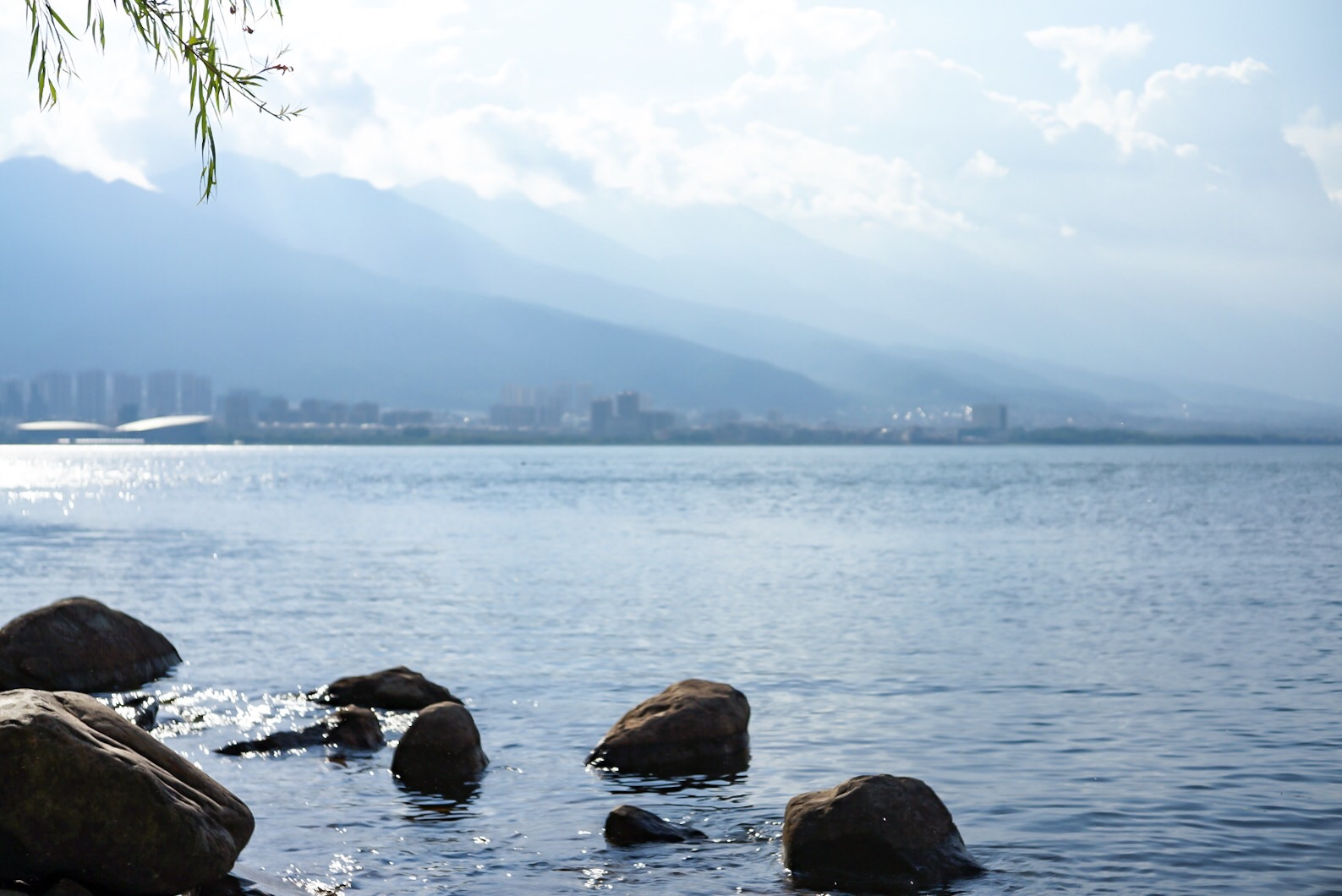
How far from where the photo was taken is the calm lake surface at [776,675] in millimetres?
14875

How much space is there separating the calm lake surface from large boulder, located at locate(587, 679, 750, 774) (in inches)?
20.0

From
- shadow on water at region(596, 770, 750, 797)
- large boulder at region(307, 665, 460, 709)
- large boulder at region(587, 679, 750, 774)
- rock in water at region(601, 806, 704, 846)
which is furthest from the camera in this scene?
large boulder at region(307, 665, 460, 709)

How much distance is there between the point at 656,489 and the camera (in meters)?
123

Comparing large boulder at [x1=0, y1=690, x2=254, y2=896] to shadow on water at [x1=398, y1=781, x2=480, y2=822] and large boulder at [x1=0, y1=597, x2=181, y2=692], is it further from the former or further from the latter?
large boulder at [x1=0, y1=597, x2=181, y2=692]

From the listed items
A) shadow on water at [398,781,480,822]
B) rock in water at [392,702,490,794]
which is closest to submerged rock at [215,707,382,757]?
rock in water at [392,702,490,794]

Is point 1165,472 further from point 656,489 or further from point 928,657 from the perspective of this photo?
point 928,657

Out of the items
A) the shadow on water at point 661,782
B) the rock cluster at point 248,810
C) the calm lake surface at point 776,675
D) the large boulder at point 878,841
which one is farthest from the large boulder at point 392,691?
the large boulder at point 878,841

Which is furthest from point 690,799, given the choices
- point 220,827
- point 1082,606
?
point 1082,606

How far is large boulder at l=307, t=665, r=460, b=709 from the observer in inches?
902

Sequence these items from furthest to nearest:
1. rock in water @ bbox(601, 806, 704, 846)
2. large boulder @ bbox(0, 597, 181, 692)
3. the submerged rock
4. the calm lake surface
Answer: large boulder @ bbox(0, 597, 181, 692) → the submerged rock → rock in water @ bbox(601, 806, 704, 846) → the calm lake surface

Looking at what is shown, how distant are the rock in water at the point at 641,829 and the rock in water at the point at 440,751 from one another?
3.46 metres

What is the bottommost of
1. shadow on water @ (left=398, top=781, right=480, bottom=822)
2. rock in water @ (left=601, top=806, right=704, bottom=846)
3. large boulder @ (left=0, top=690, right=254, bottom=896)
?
shadow on water @ (left=398, top=781, right=480, bottom=822)

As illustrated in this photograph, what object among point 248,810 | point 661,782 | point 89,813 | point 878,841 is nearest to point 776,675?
point 661,782

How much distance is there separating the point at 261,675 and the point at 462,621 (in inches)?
357
